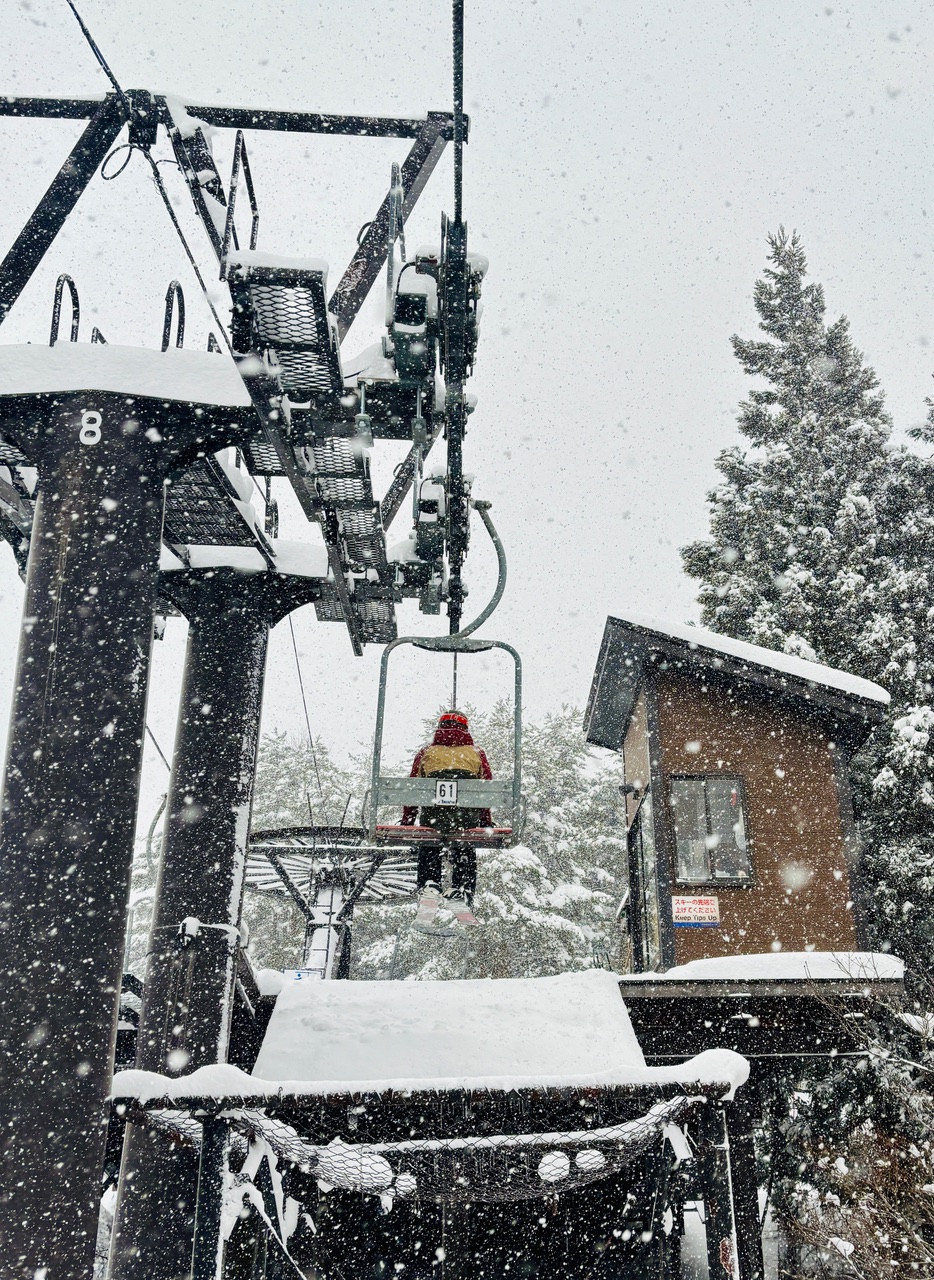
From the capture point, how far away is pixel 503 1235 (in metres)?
10.1

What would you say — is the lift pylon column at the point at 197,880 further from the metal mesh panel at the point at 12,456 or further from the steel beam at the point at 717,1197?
the steel beam at the point at 717,1197

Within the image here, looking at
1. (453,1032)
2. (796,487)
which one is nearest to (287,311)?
(453,1032)

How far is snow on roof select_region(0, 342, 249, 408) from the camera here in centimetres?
671

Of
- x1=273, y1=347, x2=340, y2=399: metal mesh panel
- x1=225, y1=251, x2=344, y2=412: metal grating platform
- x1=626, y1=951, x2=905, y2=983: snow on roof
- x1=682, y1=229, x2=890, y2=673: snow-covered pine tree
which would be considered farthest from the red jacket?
x1=682, y1=229, x2=890, y2=673: snow-covered pine tree

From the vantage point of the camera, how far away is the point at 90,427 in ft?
21.9

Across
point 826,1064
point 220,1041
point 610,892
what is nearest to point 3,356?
point 220,1041

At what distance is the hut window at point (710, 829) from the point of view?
10797 millimetres

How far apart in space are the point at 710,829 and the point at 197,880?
5737 millimetres

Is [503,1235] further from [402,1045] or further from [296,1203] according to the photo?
[402,1045]

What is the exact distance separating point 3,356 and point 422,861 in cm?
478

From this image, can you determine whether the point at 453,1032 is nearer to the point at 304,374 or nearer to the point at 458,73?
the point at 304,374

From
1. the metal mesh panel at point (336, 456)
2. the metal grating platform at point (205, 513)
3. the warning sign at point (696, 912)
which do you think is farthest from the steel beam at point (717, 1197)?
the metal grating platform at point (205, 513)

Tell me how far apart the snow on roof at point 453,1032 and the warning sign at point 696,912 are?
1457 millimetres

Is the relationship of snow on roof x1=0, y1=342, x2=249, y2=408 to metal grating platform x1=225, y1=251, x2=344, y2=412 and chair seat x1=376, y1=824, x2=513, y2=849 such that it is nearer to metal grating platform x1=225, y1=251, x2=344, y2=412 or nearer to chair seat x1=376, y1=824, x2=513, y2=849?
metal grating platform x1=225, y1=251, x2=344, y2=412
